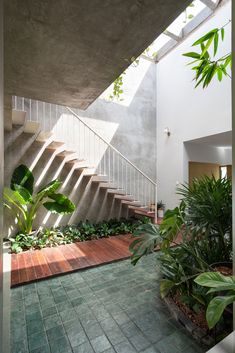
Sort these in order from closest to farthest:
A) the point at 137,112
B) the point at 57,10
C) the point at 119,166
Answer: the point at 57,10 < the point at 119,166 < the point at 137,112

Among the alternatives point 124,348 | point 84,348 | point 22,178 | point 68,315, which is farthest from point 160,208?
point 84,348

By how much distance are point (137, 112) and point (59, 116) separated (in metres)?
2.64

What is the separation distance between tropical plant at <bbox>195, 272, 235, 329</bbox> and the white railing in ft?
11.2

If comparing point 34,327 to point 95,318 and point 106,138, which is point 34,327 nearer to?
point 95,318

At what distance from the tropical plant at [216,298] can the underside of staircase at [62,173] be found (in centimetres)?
341

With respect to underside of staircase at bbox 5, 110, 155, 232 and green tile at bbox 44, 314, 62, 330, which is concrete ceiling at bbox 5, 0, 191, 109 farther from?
green tile at bbox 44, 314, 62, 330

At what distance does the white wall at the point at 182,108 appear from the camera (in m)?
4.36

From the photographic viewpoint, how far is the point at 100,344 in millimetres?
1630

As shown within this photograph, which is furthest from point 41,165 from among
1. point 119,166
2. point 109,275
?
point 109,275

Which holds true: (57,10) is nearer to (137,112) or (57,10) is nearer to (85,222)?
(85,222)

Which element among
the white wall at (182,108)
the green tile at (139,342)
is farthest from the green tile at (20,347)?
the white wall at (182,108)

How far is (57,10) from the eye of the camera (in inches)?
51.3

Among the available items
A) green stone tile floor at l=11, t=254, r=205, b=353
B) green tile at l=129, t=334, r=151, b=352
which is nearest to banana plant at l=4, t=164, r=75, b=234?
green stone tile floor at l=11, t=254, r=205, b=353

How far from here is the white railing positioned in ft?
14.6
